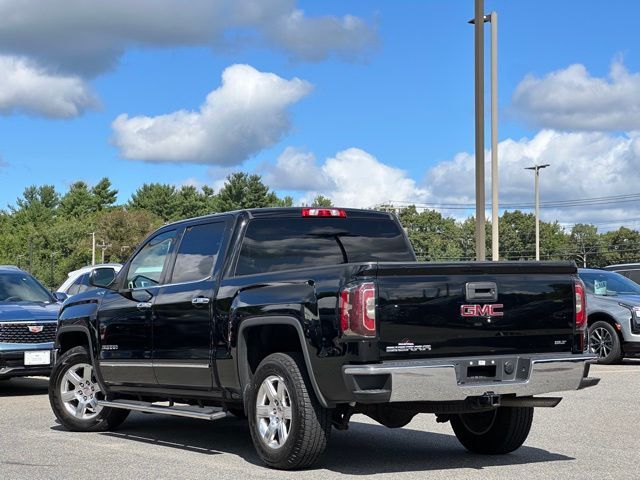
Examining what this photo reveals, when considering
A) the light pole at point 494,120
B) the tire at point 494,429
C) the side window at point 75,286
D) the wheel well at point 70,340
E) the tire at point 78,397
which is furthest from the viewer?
the light pole at point 494,120

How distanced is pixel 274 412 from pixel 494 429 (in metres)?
1.93

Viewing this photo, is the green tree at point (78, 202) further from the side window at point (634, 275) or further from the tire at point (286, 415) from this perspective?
the tire at point (286, 415)

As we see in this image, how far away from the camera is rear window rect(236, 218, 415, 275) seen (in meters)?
8.71

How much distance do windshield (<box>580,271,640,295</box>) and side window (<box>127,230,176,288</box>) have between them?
38.5 ft

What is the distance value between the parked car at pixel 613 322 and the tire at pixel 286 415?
12080 millimetres

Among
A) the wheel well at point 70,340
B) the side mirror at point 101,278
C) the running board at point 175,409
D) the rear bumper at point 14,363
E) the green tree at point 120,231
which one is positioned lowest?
the running board at point 175,409

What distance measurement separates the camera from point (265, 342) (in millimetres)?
8180

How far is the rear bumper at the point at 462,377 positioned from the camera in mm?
6977

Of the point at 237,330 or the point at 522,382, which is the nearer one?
the point at 522,382

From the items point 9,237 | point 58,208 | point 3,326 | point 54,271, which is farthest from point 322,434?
point 58,208

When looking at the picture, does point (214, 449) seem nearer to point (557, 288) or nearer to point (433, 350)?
point (433, 350)

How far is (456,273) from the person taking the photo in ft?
24.2

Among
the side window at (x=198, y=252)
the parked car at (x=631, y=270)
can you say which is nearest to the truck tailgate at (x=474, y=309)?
the side window at (x=198, y=252)

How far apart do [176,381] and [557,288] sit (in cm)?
328
